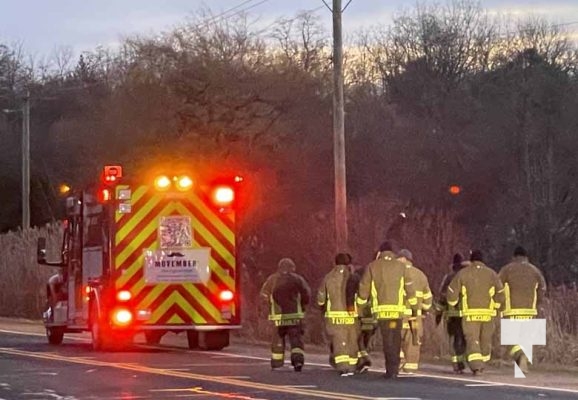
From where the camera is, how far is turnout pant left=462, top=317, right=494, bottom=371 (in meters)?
18.4

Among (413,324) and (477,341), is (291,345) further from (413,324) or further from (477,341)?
(477,341)

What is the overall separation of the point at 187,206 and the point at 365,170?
27674mm

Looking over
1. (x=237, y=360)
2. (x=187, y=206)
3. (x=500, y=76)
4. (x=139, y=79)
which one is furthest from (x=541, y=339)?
(x=500, y=76)

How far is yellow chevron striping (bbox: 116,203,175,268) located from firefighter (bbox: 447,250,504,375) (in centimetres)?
586

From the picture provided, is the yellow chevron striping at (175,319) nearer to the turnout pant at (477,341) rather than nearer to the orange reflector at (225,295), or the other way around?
the orange reflector at (225,295)

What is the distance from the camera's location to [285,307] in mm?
19422

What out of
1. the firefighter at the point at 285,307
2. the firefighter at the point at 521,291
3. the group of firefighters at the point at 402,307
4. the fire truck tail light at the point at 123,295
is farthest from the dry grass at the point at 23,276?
the firefighter at the point at 521,291

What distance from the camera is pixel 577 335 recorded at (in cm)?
2211

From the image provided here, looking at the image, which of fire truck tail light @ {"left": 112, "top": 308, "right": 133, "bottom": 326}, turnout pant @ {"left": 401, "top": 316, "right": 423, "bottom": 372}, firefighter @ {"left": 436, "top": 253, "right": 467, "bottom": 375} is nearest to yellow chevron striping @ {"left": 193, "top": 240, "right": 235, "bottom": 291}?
fire truck tail light @ {"left": 112, "top": 308, "right": 133, "bottom": 326}

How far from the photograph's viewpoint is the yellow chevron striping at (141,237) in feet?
73.4

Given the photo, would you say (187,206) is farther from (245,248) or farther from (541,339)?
(245,248)

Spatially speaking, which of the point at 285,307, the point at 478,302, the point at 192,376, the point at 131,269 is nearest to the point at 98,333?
the point at 131,269

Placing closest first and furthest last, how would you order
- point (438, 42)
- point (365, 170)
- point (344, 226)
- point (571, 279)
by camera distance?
point (344, 226) → point (571, 279) → point (365, 170) → point (438, 42)

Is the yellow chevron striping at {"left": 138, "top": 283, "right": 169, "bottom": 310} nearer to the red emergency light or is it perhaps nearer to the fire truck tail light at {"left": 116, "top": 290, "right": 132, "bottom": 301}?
the fire truck tail light at {"left": 116, "top": 290, "right": 132, "bottom": 301}
